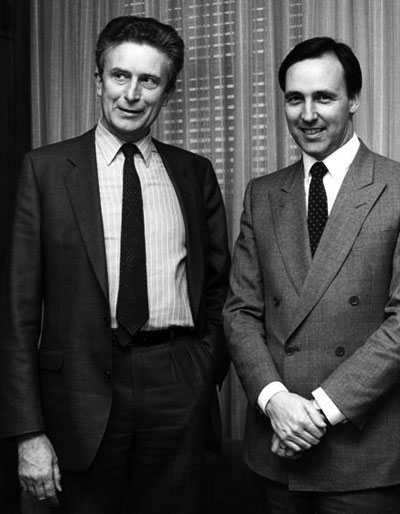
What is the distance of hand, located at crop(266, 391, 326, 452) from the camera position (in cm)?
172

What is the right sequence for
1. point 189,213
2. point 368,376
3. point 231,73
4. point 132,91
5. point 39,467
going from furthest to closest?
point 231,73
point 189,213
point 132,91
point 39,467
point 368,376

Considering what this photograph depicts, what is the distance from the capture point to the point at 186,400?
6.67ft

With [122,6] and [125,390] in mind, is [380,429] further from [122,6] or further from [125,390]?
[122,6]

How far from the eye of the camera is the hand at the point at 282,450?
1779mm

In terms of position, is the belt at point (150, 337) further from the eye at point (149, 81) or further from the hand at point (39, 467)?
the eye at point (149, 81)

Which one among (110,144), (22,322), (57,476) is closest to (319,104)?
(110,144)

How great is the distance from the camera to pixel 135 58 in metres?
2.05

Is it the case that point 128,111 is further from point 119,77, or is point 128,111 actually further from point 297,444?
point 297,444

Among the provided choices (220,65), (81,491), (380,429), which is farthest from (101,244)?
(220,65)

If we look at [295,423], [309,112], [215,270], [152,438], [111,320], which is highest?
[309,112]

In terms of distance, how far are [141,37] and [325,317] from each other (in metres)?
0.94

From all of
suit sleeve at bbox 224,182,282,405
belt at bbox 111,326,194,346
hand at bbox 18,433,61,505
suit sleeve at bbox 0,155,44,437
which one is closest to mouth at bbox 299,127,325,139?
suit sleeve at bbox 224,182,282,405

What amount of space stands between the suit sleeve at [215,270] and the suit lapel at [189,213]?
9 cm

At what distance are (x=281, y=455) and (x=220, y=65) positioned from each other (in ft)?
5.02
